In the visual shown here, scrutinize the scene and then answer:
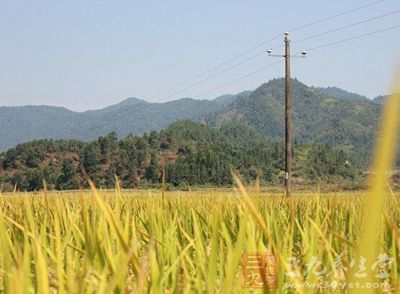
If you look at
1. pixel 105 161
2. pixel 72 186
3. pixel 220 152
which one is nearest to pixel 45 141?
pixel 105 161

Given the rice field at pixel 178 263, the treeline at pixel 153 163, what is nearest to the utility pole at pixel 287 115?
the rice field at pixel 178 263

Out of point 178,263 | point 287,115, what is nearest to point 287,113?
point 287,115

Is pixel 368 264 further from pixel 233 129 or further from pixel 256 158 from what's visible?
pixel 233 129

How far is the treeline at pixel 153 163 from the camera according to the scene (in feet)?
279

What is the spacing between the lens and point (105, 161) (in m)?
94.1

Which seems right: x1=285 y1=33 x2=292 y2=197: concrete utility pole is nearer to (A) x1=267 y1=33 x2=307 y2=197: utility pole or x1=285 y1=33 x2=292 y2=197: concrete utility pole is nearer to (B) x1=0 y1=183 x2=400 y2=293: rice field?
(A) x1=267 y1=33 x2=307 y2=197: utility pole

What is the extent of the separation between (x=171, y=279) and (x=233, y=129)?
167 m

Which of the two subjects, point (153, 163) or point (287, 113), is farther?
point (153, 163)

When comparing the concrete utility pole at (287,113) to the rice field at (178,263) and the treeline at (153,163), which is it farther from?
the treeline at (153,163)

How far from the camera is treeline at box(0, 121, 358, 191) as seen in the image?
3346 inches

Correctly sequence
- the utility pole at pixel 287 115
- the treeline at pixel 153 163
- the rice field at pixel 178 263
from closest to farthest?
the rice field at pixel 178 263 < the utility pole at pixel 287 115 < the treeline at pixel 153 163

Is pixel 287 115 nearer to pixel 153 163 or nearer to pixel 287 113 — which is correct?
pixel 287 113

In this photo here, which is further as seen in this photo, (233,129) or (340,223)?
(233,129)

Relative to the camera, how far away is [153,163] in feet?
303
